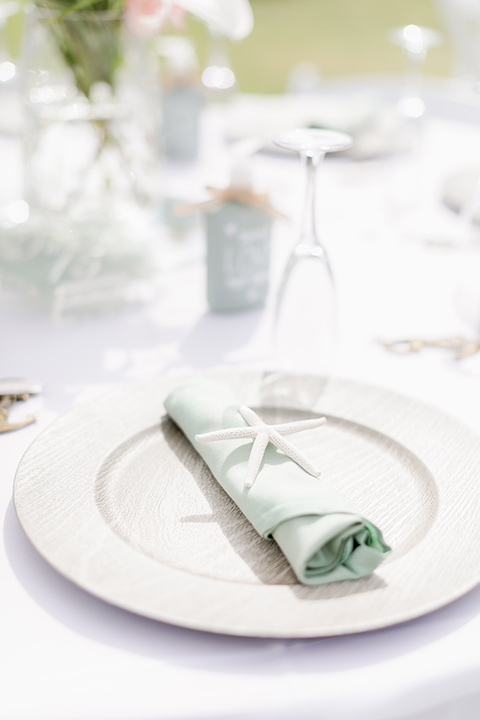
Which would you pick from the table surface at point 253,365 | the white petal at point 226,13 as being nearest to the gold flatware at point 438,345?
the table surface at point 253,365

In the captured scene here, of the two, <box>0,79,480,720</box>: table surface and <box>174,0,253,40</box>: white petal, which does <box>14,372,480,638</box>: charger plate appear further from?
<box>174,0,253,40</box>: white petal

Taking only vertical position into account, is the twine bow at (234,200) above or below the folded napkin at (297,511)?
above

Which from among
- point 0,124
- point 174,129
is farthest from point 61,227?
point 0,124

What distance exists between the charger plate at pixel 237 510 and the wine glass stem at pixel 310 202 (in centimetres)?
15

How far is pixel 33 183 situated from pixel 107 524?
2.23 ft

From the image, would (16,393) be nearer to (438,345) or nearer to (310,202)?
(310,202)

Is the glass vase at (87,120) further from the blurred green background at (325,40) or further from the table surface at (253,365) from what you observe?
the blurred green background at (325,40)

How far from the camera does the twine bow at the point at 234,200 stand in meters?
0.91

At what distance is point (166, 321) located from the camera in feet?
3.18

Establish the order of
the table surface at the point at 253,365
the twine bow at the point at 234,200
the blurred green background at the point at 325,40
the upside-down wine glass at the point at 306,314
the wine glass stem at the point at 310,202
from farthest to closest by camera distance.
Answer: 1. the blurred green background at the point at 325,40
2. the twine bow at the point at 234,200
3. the upside-down wine glass at the point at 306,314
4. the wine glass stem at the point at 310,202
5. the table surface at the point at 253,365

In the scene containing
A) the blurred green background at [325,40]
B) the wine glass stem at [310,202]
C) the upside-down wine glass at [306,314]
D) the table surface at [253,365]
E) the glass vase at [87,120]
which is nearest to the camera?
the table surface at [253,365]

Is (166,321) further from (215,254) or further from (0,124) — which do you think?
(0,124)

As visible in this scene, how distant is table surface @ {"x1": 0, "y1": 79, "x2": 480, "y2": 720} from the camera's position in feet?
1.40

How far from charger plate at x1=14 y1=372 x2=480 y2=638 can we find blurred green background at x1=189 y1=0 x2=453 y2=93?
20.9 ft
